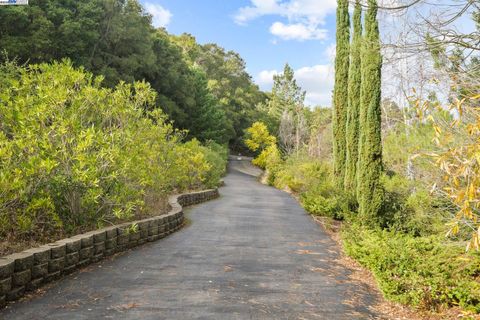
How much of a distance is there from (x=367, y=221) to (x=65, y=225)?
27.2 ft

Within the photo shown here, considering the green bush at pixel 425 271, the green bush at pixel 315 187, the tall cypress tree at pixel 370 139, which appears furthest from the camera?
the green bush at pixel 315 187

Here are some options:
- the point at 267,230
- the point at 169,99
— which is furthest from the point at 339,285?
the point at 169,99

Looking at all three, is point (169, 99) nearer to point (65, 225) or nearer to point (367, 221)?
point (367, 221)

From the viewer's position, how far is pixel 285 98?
3504 inches

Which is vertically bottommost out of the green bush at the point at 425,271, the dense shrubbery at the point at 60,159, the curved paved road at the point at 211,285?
the curved paved road at the point at 211,285

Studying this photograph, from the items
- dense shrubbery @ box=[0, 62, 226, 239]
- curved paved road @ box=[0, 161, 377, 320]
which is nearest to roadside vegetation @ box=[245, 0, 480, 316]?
curved paved road @ box=[0, 161, 377, 320]

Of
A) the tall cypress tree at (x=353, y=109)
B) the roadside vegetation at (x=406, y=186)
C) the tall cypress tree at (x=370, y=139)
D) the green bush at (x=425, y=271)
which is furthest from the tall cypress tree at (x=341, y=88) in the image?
the green bush at (x=425, y=271)

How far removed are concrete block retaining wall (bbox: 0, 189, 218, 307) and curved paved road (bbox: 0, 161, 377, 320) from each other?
0.64 ft

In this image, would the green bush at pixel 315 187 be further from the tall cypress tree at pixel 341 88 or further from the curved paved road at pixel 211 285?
the curved paved road at pixel 211 285

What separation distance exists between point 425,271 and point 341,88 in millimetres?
13331

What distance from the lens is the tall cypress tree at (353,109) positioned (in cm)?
1659

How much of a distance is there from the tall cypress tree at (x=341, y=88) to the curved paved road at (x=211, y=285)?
26.0 ft

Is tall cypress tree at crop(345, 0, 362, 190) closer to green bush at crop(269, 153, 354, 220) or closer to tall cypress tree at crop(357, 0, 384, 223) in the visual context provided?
green bush at crop(269, 153, 354, 220)

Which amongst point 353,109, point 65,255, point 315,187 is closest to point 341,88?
point 353,109
